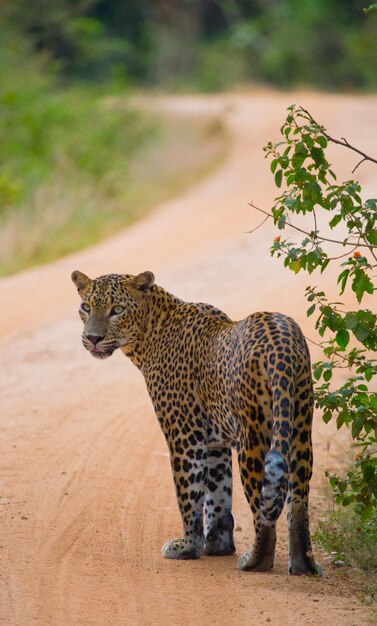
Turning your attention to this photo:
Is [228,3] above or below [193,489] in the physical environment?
above

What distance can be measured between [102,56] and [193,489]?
34695 mm

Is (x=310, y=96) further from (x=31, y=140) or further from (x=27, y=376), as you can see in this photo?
(x=27, y=376)

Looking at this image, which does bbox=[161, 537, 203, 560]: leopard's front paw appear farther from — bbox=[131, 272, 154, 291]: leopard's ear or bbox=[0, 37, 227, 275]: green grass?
bbox=[0, 37, 227, 275]: green grass

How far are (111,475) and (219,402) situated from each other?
1.95m

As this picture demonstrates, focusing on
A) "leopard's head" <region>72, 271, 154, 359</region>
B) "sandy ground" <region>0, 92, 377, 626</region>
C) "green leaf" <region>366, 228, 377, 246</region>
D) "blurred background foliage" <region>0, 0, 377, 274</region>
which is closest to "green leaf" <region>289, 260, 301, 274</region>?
"green leaf" <region>366, 228, 377, 246</region>

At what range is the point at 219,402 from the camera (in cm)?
623

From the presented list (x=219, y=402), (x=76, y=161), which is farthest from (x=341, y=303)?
(x=76, y=161)

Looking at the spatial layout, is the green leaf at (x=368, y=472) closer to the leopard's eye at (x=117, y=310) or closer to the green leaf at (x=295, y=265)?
the green leaf at (x=295, y=265)

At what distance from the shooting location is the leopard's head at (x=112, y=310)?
21.6 ft

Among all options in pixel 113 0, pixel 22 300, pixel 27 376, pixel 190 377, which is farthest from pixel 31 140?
pixel 113 0

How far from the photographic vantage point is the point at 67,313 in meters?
12.9

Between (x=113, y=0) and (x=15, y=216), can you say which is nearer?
(x=15, y=216)

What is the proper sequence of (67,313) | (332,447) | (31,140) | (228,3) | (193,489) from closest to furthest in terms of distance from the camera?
1. (193,489)
2. (332,447)
3. (67,313)
4. (31,140)
5. (228,3)

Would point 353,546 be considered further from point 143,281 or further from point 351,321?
point 143,281
